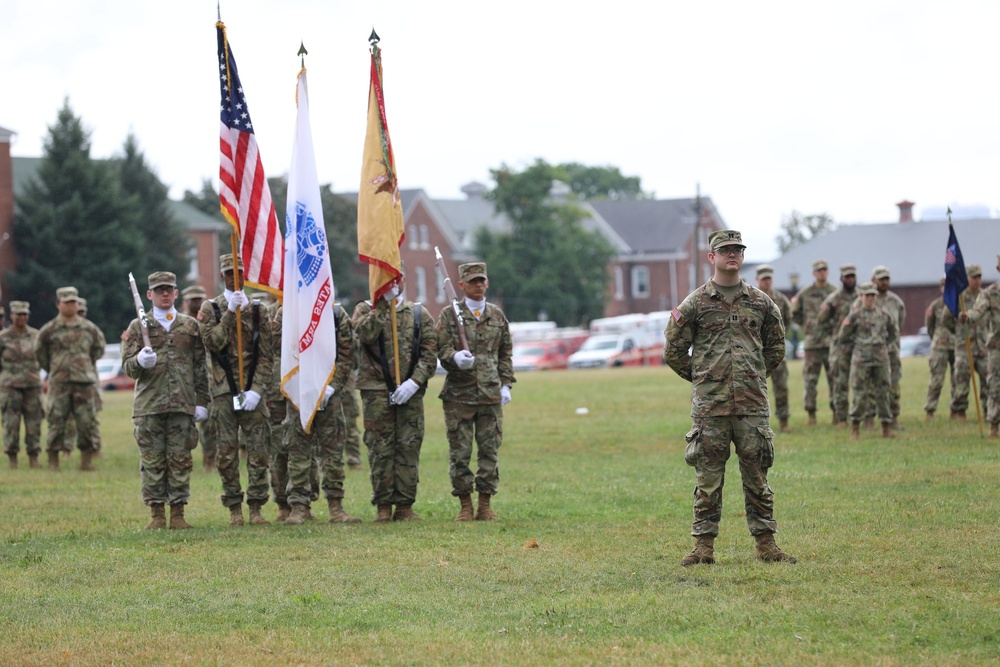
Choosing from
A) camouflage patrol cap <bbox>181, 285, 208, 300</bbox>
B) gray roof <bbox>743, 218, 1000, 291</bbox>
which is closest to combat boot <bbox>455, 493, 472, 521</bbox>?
camouflage patrol cap <bbox>181, 285, 208, 300</bbox>

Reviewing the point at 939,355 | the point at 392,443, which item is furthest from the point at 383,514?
the point at 939,355

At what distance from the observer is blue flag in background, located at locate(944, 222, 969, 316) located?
18.7 m

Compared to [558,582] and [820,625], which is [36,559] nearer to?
[558,582]

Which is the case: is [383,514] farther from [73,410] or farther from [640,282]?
[640,282]

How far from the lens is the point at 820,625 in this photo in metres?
7.90

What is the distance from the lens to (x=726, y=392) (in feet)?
32.3

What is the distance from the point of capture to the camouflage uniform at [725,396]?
32.3ft

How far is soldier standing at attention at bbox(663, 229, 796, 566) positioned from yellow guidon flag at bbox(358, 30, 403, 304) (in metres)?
3.69

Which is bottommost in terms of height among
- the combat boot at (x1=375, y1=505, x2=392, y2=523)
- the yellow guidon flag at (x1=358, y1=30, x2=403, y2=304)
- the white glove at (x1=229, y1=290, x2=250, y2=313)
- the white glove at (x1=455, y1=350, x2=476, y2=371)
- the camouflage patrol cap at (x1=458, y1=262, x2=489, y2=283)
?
the combat boot at (x1=375, y1=505, x2=392, y2=523)

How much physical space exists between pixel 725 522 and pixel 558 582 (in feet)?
10.2

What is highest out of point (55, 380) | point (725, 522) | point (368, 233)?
point (368, 233)

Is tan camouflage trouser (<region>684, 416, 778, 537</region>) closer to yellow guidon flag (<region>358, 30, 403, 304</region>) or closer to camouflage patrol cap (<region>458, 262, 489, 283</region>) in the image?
camouflage patrol cap (<region>458, 262, 489, 283</region>)

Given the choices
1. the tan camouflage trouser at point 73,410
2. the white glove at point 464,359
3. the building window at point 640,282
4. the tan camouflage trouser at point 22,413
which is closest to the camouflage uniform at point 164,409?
the white glove at point 464,359

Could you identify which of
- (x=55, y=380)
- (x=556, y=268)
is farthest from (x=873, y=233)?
(x=55, y=380)
